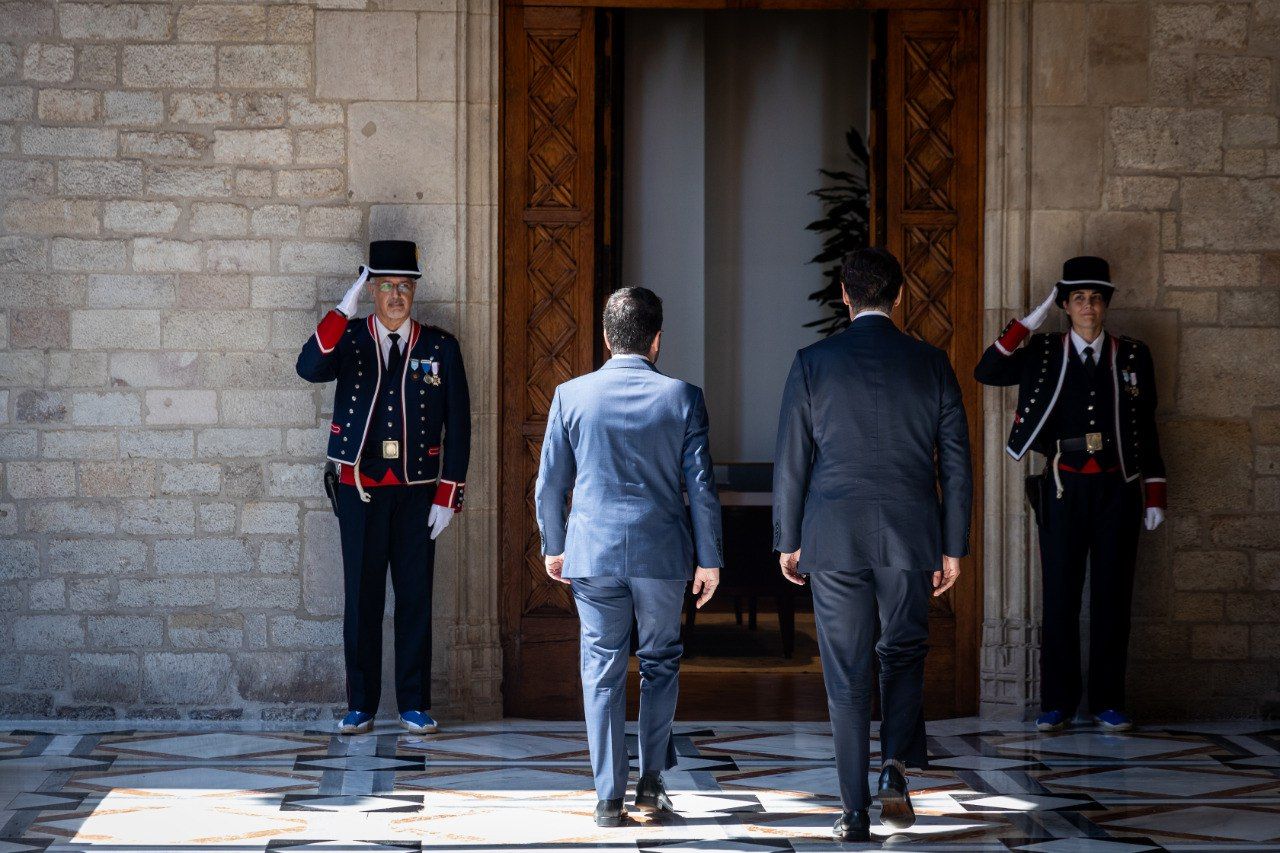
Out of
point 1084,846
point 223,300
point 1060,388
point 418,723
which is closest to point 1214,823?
point 1084,846

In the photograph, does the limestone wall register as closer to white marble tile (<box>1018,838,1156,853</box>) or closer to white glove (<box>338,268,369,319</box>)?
white glove (<box>338,268,369,319</box>)

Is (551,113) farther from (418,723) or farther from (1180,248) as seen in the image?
(1180,248)

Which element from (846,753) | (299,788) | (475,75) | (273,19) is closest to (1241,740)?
(846,753)

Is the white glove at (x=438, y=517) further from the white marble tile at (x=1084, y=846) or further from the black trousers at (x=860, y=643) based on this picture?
the white marble tile at (x=1084, y=846)

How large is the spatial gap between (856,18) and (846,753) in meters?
5.99

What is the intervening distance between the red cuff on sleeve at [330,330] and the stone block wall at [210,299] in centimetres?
40

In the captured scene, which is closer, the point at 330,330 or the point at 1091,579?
the point at 330,330

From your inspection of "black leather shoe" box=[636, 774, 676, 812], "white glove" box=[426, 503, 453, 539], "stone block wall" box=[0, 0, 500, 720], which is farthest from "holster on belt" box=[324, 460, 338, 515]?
"black leather shoe" box=[636, 774, 676, 812]

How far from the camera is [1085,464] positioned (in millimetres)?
5629

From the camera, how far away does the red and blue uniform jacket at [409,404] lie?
18.3 feet

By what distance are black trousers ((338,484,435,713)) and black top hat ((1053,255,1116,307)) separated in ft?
8.02

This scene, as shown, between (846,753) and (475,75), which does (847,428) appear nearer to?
(846,753)

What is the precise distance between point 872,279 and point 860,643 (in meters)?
0.93

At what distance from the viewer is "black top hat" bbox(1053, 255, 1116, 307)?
5.62m
